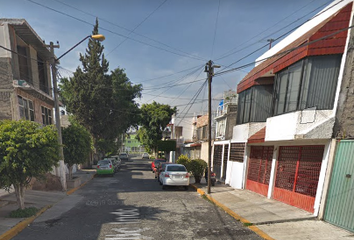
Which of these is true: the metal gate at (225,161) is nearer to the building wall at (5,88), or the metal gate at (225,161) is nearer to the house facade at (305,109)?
the house facade at (305,109)

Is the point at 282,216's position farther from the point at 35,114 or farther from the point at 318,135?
the point at 35,114

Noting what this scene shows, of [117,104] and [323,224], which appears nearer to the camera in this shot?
[323,224]

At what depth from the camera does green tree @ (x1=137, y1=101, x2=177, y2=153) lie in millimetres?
33125

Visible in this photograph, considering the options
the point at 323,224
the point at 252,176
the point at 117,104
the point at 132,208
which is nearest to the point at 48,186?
the point at 132,208

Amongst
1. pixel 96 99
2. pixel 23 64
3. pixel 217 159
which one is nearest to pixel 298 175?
pixel 217 159

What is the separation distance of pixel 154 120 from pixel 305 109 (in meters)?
27.2

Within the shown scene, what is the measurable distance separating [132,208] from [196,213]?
98.8 inches

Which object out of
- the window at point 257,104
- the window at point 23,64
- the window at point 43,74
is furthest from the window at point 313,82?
the window at point 43,74

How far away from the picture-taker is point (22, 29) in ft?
39.8

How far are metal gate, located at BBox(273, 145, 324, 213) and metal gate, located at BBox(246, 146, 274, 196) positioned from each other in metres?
0.82

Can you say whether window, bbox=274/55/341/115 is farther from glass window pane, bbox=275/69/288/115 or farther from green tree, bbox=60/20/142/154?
green tree, bbox=60/20/142/154

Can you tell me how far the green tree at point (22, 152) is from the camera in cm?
608

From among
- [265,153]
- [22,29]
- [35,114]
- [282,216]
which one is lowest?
[282,216]

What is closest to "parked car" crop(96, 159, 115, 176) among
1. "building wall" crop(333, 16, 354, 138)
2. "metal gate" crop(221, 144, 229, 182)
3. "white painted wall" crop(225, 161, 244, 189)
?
"metal gate" crop(221, 144, 229, 182)
